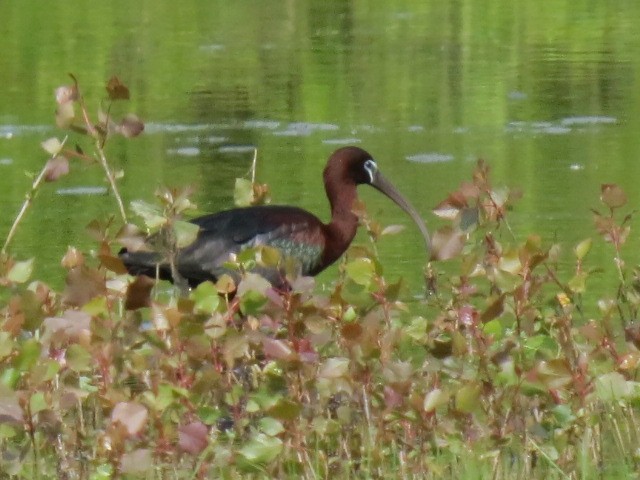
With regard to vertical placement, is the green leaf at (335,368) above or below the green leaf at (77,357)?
above

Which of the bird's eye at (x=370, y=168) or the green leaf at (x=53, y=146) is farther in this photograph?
the bird's eye at (x=370, y=168)

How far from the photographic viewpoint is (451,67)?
56.4 ft

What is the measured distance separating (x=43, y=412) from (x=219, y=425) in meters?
1.42

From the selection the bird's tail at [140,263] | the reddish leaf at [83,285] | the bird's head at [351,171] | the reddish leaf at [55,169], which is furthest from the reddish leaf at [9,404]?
the bird's head at [351,171]

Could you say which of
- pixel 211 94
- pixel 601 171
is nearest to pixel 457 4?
pixel 211 94

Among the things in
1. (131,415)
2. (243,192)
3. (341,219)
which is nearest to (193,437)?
(131,415)

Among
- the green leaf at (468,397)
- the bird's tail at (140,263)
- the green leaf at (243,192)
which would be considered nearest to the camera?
the green leaf at (468,397)

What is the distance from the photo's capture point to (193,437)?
369 cm

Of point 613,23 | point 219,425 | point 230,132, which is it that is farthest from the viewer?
point 613,23

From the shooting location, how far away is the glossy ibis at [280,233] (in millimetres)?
6863

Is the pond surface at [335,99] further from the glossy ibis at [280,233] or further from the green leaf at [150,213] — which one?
the green leaf at [150,213]

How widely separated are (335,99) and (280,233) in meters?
8.04

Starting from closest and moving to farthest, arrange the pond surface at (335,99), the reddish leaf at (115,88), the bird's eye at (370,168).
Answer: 1. the reddish leaf at (115,88)
2. the bird's eye at (370,168)
3. the pond surface at (335,99)

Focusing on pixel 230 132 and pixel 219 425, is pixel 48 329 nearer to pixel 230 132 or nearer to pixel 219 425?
pixel 219 425
